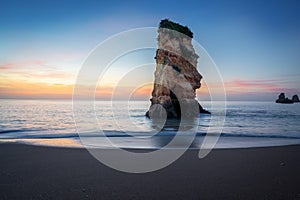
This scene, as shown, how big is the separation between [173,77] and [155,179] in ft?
92.5

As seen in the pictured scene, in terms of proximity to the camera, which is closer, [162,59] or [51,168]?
[51,168]

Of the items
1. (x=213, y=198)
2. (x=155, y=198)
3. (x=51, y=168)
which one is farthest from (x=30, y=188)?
(x=213, y=198)

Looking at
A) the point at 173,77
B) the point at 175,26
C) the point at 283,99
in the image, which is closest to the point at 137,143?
the point at 173,77

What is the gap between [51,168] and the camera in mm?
6230

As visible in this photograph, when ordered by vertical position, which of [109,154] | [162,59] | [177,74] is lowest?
[109,154]

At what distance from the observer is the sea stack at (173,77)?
107 feet

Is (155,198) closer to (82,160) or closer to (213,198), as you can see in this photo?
(213,198)

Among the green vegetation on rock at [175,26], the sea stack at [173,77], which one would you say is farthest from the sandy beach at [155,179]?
the green vegetation on rock at [175,26]

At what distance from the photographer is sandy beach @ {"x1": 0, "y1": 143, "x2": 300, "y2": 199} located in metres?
4.37

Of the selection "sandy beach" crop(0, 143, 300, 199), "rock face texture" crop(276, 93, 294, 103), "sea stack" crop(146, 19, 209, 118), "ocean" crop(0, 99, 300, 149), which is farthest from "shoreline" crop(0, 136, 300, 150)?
"rock face texture" crop(276, 93, 294, 103)

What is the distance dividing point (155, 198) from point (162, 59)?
30.6m

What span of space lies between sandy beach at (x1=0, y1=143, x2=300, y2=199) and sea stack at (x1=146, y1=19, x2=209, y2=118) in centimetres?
2504

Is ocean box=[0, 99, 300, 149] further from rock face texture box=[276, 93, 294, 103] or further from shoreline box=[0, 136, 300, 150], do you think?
rock face texture box=[276, 93, 294, 103]

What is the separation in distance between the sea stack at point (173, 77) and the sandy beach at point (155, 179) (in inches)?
986
